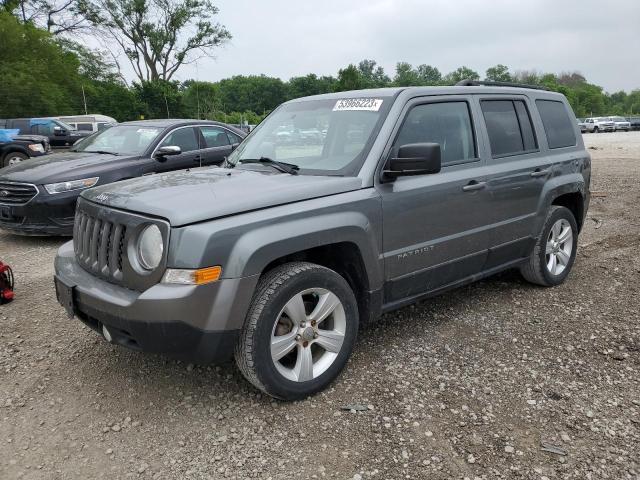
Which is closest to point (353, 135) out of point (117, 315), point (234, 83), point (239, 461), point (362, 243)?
point (362, 243)

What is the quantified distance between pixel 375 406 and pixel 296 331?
0.63 meters

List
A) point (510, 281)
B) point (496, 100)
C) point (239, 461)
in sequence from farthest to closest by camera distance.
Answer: point (510, 281) < point (496, 100) < point (239, 461)

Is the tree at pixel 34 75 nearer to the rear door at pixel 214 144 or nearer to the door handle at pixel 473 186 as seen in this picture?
the rear door at pixel 214 144

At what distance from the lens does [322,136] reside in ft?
12.6

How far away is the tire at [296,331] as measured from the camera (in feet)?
9.52

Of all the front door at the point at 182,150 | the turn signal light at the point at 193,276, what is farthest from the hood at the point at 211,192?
the front door at the point at 182,150

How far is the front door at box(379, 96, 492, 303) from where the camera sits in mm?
3549

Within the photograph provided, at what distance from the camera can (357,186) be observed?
3.37 m

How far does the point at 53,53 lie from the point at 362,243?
44.1m

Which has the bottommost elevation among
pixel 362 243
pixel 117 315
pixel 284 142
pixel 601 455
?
pixel 601 455

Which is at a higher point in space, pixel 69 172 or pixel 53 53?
pixel 53 53

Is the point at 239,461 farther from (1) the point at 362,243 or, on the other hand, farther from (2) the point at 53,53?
(2) the point at 53,53

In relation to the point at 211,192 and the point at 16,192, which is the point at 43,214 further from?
the point at 211,192

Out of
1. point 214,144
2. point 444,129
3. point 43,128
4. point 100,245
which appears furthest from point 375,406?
point 43,128
